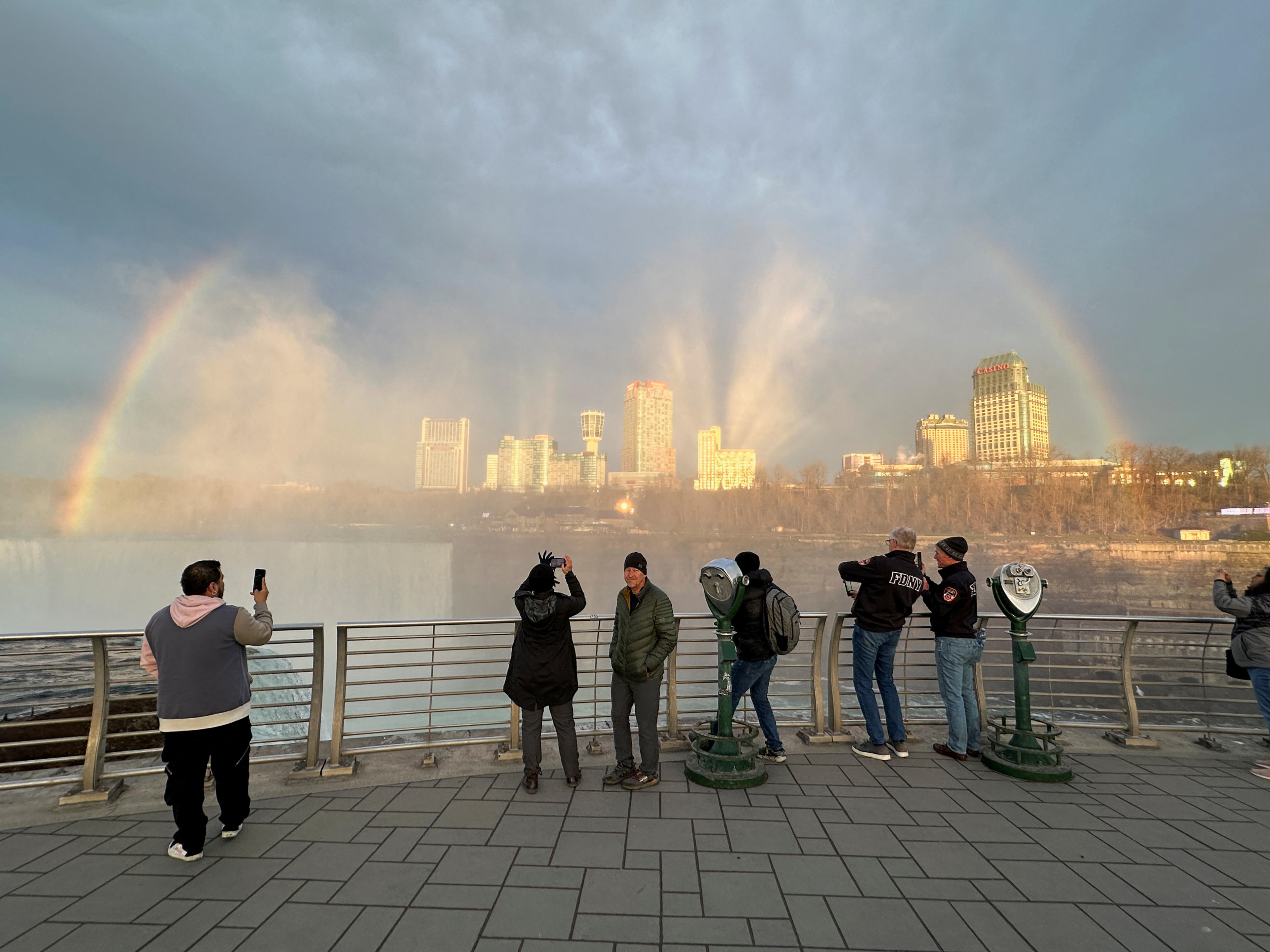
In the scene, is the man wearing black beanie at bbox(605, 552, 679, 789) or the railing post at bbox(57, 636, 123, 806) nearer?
the railing post at bbox(57, 636, 123, 806)

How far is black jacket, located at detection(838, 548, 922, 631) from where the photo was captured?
16.6 ft

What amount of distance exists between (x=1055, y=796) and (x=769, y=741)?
2101 mm

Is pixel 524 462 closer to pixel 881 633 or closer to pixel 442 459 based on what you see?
pixel 442 459

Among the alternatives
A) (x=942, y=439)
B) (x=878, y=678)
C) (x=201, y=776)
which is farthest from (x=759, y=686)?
(x=942, y=439)

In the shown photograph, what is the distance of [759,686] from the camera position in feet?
16.2

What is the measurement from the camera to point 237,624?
11.8 feet

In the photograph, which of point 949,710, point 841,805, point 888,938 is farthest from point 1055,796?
point 888,938

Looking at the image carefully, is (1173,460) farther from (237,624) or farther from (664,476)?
(237,624)

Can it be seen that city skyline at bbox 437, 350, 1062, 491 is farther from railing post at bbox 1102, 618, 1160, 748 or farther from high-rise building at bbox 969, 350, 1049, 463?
railing post at bbox 1102, 618, 1160, 748

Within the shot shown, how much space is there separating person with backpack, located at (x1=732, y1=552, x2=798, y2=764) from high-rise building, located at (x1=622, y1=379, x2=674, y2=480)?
174708 mm

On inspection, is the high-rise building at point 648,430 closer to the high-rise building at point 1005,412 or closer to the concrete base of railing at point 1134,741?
the high-rise building at point 1005,412

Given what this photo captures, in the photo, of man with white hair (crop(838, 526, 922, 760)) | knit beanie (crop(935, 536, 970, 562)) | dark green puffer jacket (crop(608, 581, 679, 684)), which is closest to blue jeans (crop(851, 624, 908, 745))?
man with white hair (crop(838, 526, 922, 760))

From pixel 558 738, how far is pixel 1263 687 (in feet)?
19.6

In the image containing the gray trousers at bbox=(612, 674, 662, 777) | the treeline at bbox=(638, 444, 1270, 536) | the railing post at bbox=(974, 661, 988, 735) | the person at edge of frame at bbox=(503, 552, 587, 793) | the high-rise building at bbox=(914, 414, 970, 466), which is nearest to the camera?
the person at edge of frame at bbox=(503, 552, 587, 793)
